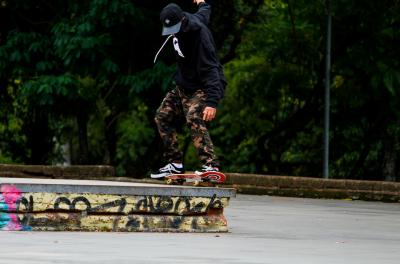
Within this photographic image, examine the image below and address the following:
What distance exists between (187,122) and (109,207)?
4.20 feet

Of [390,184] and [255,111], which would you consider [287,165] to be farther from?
[390,184]

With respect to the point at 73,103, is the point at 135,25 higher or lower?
higher

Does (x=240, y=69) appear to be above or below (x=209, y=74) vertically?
above

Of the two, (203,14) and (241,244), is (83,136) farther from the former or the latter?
(241,244)

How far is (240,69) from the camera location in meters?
27.1

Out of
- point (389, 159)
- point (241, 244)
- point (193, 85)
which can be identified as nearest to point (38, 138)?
point (389, 159)

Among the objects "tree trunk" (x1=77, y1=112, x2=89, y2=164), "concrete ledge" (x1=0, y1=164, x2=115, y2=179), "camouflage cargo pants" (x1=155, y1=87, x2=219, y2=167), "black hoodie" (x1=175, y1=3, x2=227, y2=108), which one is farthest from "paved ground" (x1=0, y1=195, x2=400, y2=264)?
"tree trunk" (x1=77, y1=112, x2=89, y2=164)

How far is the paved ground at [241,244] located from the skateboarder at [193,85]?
89cm

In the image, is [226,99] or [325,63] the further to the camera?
[226,99]

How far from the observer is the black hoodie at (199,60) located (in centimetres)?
1111

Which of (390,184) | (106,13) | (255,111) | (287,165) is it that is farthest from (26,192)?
(287,165)

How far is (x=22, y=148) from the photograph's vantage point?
111 feet

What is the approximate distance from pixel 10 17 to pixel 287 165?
35.7 feet

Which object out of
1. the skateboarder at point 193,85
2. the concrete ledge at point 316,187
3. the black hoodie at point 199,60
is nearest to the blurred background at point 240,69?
the concrete ledge at point 316,187
